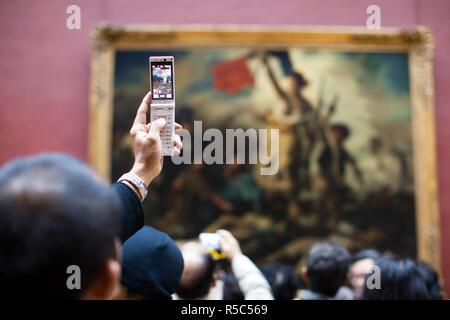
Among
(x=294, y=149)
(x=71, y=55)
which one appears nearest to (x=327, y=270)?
(x=294, y=149)

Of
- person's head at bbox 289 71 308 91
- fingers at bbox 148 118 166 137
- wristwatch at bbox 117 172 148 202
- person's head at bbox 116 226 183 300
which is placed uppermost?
person's head at bbox 289 71 308 91

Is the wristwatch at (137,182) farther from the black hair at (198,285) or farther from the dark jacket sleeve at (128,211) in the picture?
the black hair at (198,285)

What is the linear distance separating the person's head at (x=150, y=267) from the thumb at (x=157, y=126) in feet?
1.53

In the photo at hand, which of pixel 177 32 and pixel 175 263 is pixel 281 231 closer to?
pixel 177 32

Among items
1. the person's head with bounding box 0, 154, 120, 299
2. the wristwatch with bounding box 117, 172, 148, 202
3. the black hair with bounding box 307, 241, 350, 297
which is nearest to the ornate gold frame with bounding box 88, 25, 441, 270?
the black hair with bounding box 307, 241, 350, 297

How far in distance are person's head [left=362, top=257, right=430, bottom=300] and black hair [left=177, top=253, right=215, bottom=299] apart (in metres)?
0.86

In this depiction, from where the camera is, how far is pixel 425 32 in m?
6.21

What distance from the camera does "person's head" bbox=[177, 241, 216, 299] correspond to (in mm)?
2613

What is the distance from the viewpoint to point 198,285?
262 cm

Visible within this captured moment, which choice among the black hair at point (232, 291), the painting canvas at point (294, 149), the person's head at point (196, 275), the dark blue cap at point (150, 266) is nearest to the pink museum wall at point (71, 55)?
the painting canvas at point (294, 149)

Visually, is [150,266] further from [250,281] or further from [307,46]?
[307,46]

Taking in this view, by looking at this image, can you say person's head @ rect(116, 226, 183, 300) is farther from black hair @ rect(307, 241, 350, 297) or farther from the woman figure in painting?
the woman figure in painting

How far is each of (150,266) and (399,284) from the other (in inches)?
53.9
